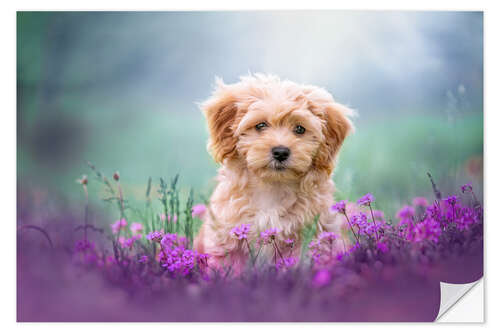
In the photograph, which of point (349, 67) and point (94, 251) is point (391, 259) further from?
point (94, 251)

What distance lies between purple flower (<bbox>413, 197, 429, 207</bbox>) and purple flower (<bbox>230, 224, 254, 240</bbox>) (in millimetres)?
1494

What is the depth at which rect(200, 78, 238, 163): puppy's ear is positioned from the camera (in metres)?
3.64

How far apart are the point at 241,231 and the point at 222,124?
81 centimetres

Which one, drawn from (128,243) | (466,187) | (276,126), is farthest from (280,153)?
(466,187)

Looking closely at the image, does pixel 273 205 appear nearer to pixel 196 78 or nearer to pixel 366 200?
pixel 366 200

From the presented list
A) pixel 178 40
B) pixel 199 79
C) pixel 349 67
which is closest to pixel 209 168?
pixel 199 79

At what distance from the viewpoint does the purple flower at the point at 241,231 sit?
11.7 feet

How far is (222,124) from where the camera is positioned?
3.68m

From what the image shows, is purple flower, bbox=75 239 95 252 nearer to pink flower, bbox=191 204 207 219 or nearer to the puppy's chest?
pink flower, bbox=191 204 207 219

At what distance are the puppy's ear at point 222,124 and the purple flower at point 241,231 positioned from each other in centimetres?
53

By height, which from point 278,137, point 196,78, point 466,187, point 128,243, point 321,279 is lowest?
point 321,279

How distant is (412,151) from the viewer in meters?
4.04

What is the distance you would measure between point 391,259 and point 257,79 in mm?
1664

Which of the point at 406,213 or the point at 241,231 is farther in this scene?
the point at 406,213
